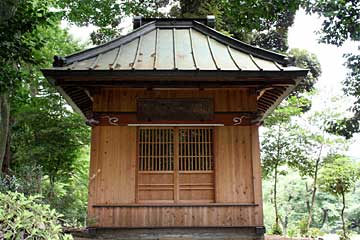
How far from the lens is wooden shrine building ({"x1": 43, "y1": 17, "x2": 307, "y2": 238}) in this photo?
595 centimetres

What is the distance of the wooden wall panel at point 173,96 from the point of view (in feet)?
20.5

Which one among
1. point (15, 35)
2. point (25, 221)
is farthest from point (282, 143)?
point (25, 221)

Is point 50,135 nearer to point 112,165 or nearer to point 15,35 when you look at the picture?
point 15,35

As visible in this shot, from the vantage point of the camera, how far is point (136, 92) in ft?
20.7

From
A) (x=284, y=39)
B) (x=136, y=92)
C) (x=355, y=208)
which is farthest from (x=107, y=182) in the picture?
(x=355, y=208)

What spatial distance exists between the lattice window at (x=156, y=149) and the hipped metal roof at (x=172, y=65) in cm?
86

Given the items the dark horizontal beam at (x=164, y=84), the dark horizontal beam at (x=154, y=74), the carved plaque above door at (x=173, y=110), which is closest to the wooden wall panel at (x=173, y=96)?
the carved plaque above door at (x=173, y=110)

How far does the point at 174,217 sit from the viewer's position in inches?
235

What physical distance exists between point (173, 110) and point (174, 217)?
1781mm

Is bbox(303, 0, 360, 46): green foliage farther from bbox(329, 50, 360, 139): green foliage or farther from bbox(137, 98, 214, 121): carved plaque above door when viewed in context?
bbox(137, 98, 214, 121): carved plaque above door

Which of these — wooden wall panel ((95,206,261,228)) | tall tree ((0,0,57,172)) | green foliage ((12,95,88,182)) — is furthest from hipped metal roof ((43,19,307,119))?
green foliage ((12,95,88,182))

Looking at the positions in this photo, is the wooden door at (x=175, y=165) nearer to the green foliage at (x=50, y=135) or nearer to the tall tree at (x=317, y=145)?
the green foliage at (x=50, y=135)

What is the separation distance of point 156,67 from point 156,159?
5.42ft

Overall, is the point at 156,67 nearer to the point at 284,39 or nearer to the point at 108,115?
the point at 108,115
